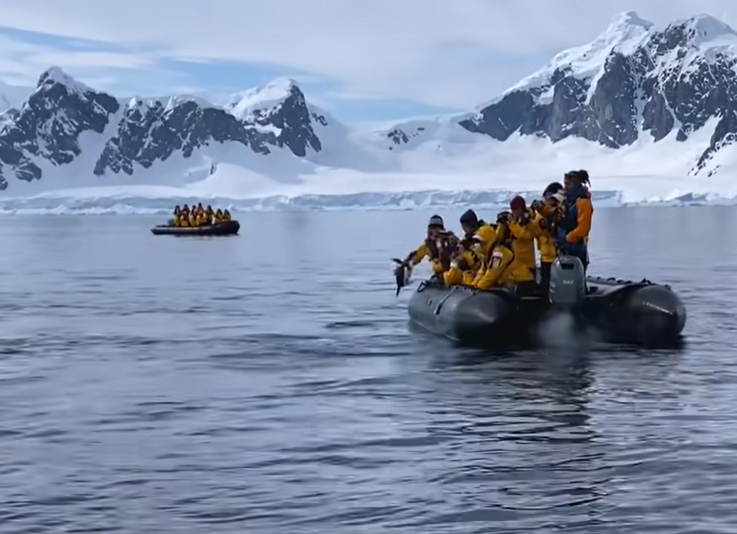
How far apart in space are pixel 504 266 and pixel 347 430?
728 cm

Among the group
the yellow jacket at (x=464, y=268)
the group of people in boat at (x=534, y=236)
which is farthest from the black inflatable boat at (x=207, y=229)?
the group of people in boat at (x=534, y=236)

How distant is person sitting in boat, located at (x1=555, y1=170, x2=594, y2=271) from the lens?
67.5ft

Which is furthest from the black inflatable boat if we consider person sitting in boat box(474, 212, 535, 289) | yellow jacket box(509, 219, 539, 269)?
yellow jacket box(509, 219, 539, 269)

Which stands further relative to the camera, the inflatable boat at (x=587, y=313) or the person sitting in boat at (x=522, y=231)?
the person sitting in boat at (x=522, y=231)

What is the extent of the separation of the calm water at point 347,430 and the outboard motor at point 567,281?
88 cm

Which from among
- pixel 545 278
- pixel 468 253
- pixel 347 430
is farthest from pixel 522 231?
pixel 347 430

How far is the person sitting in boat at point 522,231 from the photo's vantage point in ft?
68.9

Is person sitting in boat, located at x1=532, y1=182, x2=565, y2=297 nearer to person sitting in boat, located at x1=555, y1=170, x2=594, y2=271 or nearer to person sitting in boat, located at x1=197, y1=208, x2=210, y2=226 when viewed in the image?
person sitting in boat, located at x1=555, y1=170, x2=594, y2=271

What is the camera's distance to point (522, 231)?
21.0 m

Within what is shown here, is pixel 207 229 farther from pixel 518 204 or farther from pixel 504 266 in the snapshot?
pixel 518 204

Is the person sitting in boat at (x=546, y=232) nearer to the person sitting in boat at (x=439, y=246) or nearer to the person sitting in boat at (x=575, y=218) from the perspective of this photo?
the person sitting in boat at (x=575, y=218)

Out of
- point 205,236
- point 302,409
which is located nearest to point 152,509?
Answer: point 302,409

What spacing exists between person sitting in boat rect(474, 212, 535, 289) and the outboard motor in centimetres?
114

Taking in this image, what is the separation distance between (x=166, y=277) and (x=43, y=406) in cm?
2645
